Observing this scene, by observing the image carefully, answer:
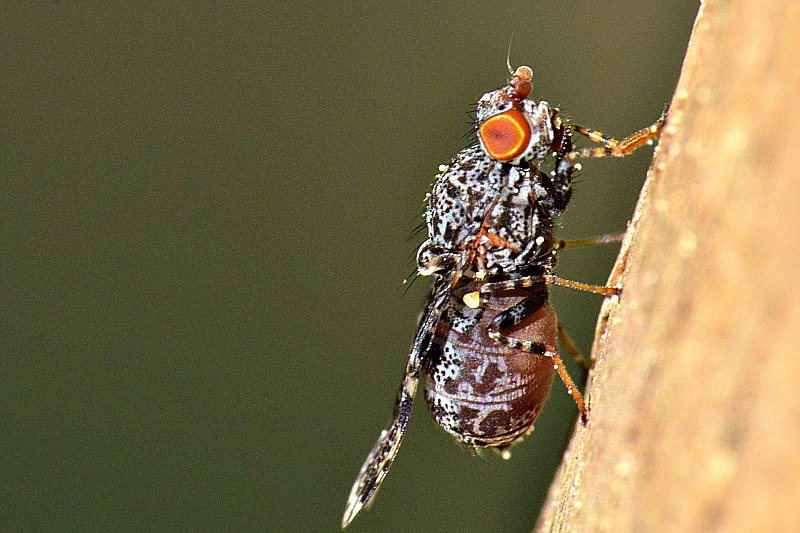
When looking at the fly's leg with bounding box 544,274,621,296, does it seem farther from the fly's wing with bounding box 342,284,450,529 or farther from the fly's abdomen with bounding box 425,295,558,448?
the fly's wing with bounding box 342,284,450,529

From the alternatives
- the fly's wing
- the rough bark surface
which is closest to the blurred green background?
the fly's wing

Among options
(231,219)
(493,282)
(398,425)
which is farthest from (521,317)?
(231,219)

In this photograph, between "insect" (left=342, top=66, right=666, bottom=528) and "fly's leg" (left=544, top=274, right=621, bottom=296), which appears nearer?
"fly's leg" (left=544, top=274, right=621, bottom=296)

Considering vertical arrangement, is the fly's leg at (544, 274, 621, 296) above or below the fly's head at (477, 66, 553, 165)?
below

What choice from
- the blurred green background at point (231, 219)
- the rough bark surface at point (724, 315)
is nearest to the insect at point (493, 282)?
the rough bark surface at point (724, 315)

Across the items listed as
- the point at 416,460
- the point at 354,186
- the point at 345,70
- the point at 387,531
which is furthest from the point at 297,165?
the point at 387,531

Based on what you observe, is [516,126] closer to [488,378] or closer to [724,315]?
[488,378]
